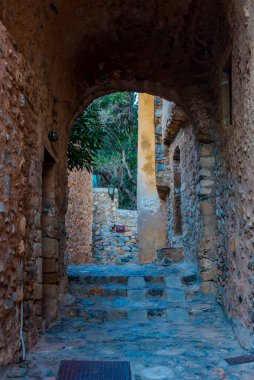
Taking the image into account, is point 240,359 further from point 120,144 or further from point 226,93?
point 120,144

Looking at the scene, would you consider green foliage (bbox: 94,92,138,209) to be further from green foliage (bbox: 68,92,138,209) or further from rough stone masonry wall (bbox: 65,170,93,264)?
rough stone masonry wall (bbox: 65,170,93,264)

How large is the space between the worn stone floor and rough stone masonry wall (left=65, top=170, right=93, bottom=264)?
4.57 metres

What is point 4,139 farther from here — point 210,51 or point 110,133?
point 110,133

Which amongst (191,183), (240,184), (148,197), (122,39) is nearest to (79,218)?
(148,197)

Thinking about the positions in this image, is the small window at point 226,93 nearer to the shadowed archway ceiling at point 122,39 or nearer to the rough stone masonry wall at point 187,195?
the shadowed archway ceiling at point 122,39

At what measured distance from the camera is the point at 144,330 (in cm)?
432

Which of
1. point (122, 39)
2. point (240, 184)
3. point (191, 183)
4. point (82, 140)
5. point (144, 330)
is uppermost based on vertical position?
point (122, 39)

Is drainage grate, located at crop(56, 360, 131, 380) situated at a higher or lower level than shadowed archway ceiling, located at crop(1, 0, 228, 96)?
lower

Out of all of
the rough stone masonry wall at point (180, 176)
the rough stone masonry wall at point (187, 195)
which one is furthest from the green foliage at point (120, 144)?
the rough stone masonry wall at point (187, 195)

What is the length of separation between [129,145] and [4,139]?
16.1 m

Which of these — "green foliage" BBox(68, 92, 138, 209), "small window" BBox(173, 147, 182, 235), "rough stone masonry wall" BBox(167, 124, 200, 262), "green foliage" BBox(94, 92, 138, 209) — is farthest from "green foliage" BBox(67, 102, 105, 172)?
"green foliage" BBox(94, 92, 138, 209)

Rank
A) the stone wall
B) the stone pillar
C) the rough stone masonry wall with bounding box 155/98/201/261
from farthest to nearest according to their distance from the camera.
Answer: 1. the stone pillar
2. the rough stone masonry wall with bounding box 155/98/201/261
3. the stone wall

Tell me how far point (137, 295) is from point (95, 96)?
8.99 ft

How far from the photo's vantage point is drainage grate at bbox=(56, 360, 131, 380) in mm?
2883
